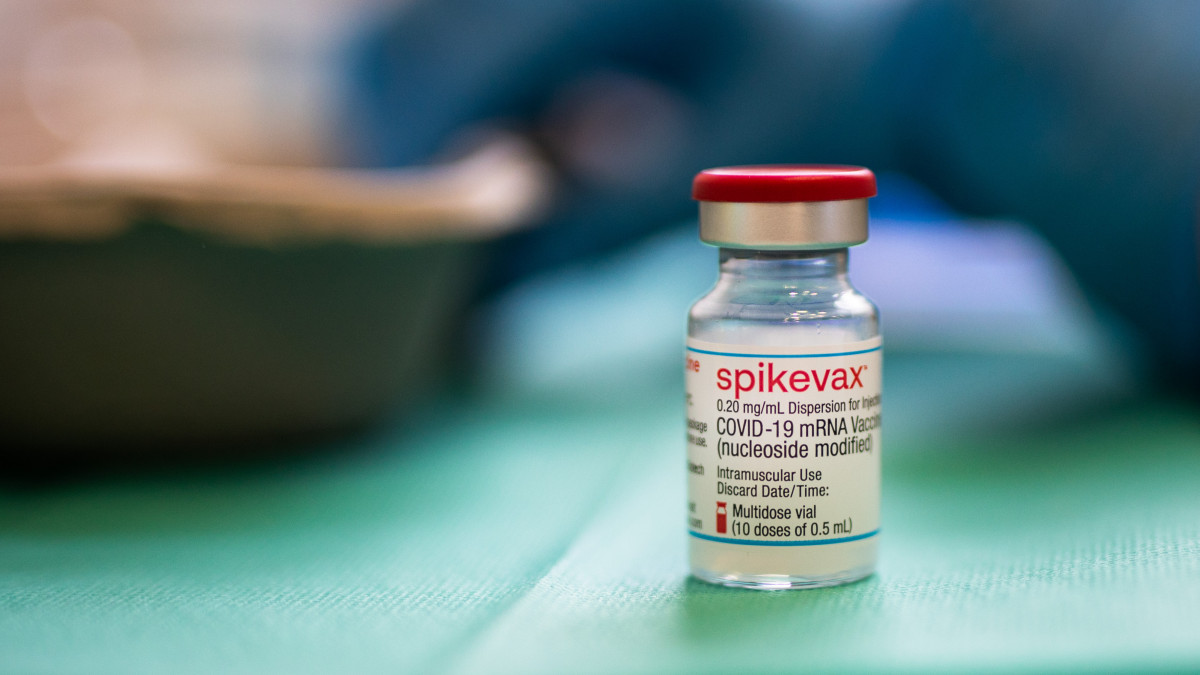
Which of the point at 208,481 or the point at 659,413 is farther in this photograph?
the point at 659,413

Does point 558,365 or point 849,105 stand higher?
point 849,105

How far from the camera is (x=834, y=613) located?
17.5 inches

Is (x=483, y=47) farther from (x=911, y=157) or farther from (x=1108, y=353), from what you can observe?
(x=1108, y=353)

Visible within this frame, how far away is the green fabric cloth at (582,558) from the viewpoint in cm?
41

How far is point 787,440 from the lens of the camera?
0.47 metres

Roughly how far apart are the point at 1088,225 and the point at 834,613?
47cm

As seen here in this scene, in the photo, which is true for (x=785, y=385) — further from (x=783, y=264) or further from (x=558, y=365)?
(x=558, y=365)

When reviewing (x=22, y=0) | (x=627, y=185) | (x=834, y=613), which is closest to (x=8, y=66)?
(x=22, y=0)

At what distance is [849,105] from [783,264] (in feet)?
1.50

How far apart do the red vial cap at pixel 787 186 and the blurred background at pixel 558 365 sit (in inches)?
6.4

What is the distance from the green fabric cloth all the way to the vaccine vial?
0.07 ft

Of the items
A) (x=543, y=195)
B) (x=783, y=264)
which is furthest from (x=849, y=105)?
(x=783, y=264)

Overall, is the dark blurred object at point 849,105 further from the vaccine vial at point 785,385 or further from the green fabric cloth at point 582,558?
the vaccine vial at point 785,385

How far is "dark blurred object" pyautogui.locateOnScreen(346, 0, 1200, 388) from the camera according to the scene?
2.48 feet
